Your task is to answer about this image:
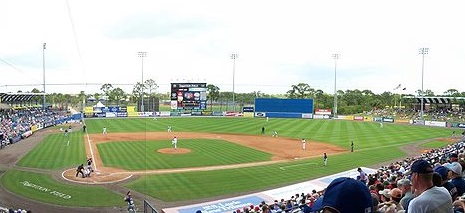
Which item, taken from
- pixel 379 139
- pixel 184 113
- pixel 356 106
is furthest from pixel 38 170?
pixel 356 106

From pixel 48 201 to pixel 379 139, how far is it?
35.7m

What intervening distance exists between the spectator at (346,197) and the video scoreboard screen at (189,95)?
6097cm

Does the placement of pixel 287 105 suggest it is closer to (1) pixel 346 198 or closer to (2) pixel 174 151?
(2) pixel 174 151

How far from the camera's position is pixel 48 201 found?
1864cm

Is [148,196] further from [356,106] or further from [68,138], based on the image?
[356,106]

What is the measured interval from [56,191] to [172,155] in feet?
38.2

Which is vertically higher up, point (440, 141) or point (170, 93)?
point (170, 93)

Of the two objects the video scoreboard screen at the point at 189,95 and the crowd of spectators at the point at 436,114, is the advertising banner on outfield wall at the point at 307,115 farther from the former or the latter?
the video scoreboard screen at the point at 189,95

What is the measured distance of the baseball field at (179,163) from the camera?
66.3 ft

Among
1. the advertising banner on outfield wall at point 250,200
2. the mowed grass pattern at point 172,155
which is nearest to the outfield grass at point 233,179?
the advertising banner on outfield wall at point 250,200

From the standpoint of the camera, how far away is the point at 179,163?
28031 mm

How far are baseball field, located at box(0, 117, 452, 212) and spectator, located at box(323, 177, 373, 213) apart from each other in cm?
1690

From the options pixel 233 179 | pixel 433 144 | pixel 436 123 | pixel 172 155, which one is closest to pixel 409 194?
pixel 233 179

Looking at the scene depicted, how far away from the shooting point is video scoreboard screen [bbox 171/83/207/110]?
205 ft
